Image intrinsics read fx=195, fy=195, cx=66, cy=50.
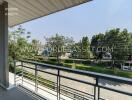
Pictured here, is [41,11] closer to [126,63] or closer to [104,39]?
[126,63]

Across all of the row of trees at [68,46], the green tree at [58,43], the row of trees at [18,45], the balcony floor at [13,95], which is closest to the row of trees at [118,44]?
the row of trees at [68,46]

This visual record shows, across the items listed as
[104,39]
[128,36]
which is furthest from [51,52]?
[128,36]

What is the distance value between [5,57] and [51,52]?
19.5 metres

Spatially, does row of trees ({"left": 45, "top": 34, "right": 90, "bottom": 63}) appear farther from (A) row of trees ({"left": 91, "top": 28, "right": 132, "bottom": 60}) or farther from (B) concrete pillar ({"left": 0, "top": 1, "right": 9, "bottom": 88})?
(B) concrete pillar ({"left": 0, "top": 1, "right": 9, "bottom": 88})

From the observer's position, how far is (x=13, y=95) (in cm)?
321

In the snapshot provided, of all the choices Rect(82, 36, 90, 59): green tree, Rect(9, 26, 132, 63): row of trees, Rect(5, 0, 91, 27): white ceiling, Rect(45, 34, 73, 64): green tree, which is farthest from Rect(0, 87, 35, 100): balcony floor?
Rect(82, 36, 90, 59): green tree

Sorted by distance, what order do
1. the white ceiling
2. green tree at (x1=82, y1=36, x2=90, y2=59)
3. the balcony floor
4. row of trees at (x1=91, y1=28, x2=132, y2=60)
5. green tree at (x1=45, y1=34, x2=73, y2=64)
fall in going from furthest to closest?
green tree at (x1=82, y1=36, x2=90, y2=59), green tree at (x1=45, y1=34, x2=73, y2=64), row of trees at (x1=91, y1=28, x2=132, y2=60), the white ceiling, the balcony floor

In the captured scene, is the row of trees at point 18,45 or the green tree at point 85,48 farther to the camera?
the green tree at point 85,48

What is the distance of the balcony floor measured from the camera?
120 inches

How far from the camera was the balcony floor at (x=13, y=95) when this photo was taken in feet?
10.0

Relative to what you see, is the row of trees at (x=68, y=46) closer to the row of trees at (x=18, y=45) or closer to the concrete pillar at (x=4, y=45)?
the row of trees at (x=18, y=45)

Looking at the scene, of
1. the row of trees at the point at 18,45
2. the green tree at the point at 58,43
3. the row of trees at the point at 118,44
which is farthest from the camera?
the green tree at the point at 58,43

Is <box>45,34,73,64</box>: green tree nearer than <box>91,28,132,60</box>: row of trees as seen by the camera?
No

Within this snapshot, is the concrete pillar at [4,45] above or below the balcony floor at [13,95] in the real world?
above
